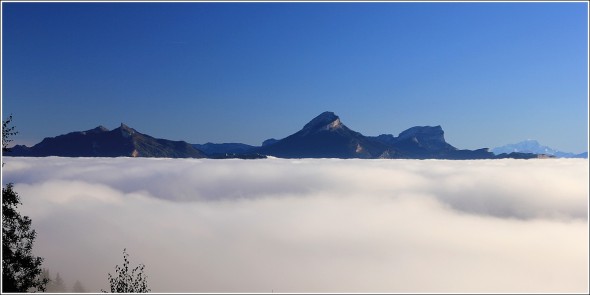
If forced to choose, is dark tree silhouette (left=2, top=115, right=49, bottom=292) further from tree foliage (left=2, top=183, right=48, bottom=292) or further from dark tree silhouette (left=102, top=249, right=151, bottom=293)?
dark tree silhouette (left=102, top=249, right=151, bottom=293)

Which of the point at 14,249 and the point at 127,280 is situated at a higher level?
the point at 14,249

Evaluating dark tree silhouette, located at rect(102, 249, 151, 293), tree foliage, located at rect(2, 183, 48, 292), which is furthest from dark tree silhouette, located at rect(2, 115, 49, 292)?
dark tree silhouette, located at rect(102, 249, 151, 293)

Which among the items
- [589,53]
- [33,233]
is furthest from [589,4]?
[33,233]

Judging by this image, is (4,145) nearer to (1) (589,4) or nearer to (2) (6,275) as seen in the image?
(2) (6,275)

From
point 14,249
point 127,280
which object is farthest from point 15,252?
point 127,280

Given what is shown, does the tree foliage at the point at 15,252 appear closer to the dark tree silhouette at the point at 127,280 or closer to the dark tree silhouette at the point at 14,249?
the dark tree silhouette at the point at 14,249

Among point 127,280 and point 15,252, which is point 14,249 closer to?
point 15,252

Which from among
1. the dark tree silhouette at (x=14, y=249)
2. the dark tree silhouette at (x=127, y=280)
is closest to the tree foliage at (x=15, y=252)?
the dark tree silhouette at (x=14, y=249)

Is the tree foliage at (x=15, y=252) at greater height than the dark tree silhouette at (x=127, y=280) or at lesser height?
greater
